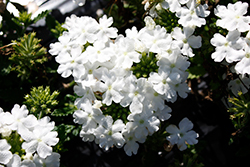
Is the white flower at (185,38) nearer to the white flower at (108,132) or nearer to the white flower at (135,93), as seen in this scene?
the white flower at (135,93)

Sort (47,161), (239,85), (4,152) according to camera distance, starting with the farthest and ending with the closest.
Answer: (239,85) < (47,161) < (4,152)

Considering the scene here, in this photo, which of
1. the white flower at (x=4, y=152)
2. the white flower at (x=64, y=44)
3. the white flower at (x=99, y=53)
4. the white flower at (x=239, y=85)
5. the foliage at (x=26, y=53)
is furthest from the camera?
the foliage at (x=26, y=53)

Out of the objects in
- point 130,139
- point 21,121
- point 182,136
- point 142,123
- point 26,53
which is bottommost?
point 182,136

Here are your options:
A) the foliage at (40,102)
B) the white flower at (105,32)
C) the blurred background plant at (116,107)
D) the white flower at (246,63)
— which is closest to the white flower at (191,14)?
the blurred background plant at (116,107)

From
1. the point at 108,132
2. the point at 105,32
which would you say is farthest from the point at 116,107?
the point at 105,32

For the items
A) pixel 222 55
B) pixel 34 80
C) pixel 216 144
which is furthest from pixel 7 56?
pixel 216 144

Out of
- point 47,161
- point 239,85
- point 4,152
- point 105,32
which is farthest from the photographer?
point 239,85

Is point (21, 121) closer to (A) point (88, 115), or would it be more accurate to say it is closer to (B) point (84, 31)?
(A) point (88, 115)
